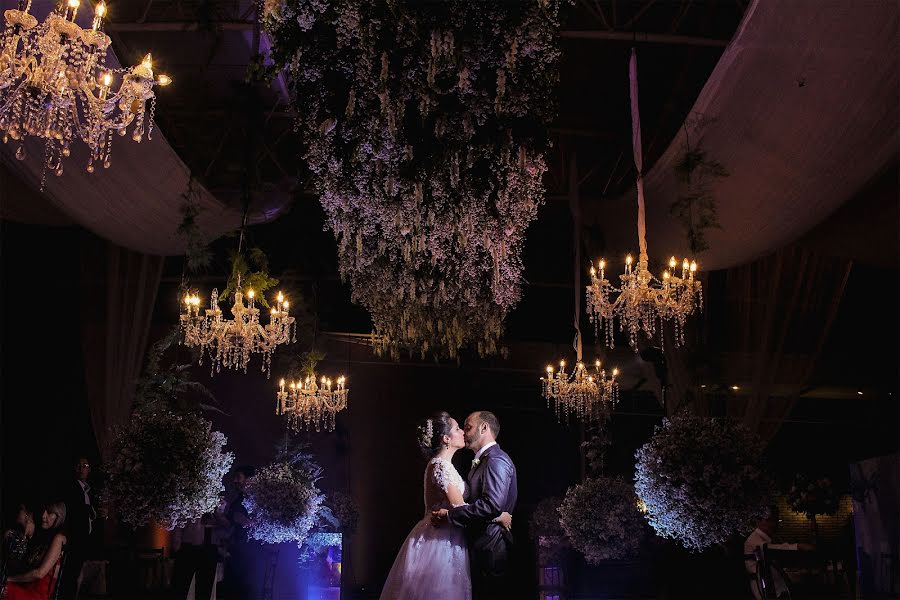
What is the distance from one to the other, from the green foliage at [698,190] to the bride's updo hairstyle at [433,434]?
8.22 ft

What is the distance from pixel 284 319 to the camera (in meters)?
7.51

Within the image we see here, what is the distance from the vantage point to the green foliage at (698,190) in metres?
5.61

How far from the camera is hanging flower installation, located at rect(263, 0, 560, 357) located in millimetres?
3715

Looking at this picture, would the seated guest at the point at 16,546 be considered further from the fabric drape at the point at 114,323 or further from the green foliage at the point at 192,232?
the green foliage at the point at 192,232

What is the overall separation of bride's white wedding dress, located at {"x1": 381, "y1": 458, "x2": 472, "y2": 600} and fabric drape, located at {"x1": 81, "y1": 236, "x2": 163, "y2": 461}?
501cm

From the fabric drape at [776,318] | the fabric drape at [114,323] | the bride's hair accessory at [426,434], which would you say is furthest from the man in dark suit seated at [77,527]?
the fabric drape at [776,318]

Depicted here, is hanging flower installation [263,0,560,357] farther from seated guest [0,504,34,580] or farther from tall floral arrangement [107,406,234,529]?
seated guest [0,504,34,580]

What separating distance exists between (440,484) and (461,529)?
0.86 feet

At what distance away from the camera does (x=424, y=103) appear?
402cm

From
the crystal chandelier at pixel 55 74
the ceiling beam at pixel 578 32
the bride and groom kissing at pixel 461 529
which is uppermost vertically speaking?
the ceiling beam at pixel 578 32

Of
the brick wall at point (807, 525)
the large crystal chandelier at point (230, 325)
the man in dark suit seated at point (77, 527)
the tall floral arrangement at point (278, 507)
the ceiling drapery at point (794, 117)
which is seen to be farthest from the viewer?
the brick wall at point (807, 525)

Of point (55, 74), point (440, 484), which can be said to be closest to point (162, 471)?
point (440, 484)

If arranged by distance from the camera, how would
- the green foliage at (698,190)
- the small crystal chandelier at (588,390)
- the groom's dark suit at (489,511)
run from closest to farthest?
the groom's dark suit at (489,511) < the green foliage at (698,190) < the small crystal chandelier at (588,390)

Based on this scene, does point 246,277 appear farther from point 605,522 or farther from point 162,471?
point 605,522
